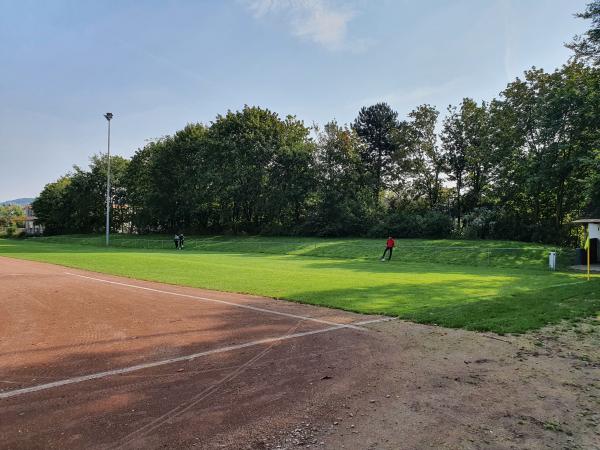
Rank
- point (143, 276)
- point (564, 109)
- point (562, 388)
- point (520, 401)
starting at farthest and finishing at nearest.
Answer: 1. point (564, 109)
2. point (143, 276)
3. point (562, 388)
4. point (520, 401)

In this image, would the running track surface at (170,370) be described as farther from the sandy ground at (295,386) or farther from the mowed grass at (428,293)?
the mowed grass at (428,293)

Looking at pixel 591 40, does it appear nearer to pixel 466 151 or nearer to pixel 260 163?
pixel 466 151

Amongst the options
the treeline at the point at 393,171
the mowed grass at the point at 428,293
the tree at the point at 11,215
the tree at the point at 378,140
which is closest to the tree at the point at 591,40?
the treeline at the point at 393,171

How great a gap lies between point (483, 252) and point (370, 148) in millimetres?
28517

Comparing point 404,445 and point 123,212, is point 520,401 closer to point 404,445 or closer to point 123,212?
point 404,445

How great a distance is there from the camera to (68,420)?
4.06m

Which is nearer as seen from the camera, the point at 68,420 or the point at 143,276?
the point at 68,420

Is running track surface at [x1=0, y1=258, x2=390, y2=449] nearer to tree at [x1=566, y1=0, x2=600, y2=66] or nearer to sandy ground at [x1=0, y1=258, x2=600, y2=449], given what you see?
sandy ground at [x1=0, y1=258, x2=600, y2=449]

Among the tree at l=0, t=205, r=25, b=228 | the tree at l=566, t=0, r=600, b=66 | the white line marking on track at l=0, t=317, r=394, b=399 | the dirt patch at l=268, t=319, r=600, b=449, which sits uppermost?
the tree at l=566, t=0, r=600, b=66

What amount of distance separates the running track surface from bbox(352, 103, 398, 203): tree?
1658 inches

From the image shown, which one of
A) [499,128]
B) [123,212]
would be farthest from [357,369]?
[123,212]

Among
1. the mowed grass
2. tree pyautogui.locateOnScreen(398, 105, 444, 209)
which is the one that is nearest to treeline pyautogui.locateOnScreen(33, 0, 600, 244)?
tree pyautogui.locateOnScreen(398, 105, 444, 209)

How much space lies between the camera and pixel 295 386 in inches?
194

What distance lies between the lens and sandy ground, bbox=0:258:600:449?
3770 mm
